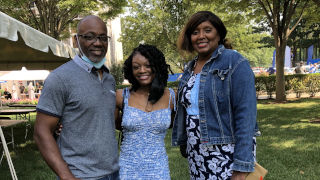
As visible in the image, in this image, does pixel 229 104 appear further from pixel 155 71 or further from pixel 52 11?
pixel 52 11

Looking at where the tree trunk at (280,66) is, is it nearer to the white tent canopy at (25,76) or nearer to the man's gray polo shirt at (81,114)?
the white tent canopy at (25,76)

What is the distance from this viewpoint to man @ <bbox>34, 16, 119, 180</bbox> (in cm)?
166

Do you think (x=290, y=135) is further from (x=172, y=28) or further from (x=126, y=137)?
(x=172, y=28)

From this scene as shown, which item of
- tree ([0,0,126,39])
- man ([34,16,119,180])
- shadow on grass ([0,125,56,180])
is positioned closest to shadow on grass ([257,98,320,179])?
man ([34,16,119,180])

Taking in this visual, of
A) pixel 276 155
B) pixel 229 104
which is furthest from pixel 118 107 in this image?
pixel 276 155

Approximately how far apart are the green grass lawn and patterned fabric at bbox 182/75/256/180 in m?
2.24

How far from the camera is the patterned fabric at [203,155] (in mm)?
2006

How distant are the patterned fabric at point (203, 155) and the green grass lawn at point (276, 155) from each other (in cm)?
224

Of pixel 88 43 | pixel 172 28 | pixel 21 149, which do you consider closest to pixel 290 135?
pixel 88 43

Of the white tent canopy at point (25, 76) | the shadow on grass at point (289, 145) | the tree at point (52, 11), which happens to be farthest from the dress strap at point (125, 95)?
the tree at point (52, 11)

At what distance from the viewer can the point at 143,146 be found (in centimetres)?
219

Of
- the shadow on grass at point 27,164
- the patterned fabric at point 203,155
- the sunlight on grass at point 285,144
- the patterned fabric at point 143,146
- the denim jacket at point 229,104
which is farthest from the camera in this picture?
the sunlight on grass at point 285,144

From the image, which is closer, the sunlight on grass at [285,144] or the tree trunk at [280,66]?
the sunlight on grass at [285,144]


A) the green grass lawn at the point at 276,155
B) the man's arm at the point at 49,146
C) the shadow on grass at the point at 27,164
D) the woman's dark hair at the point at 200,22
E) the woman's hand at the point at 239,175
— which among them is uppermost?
the woman's dark hair at the point at 200,22
